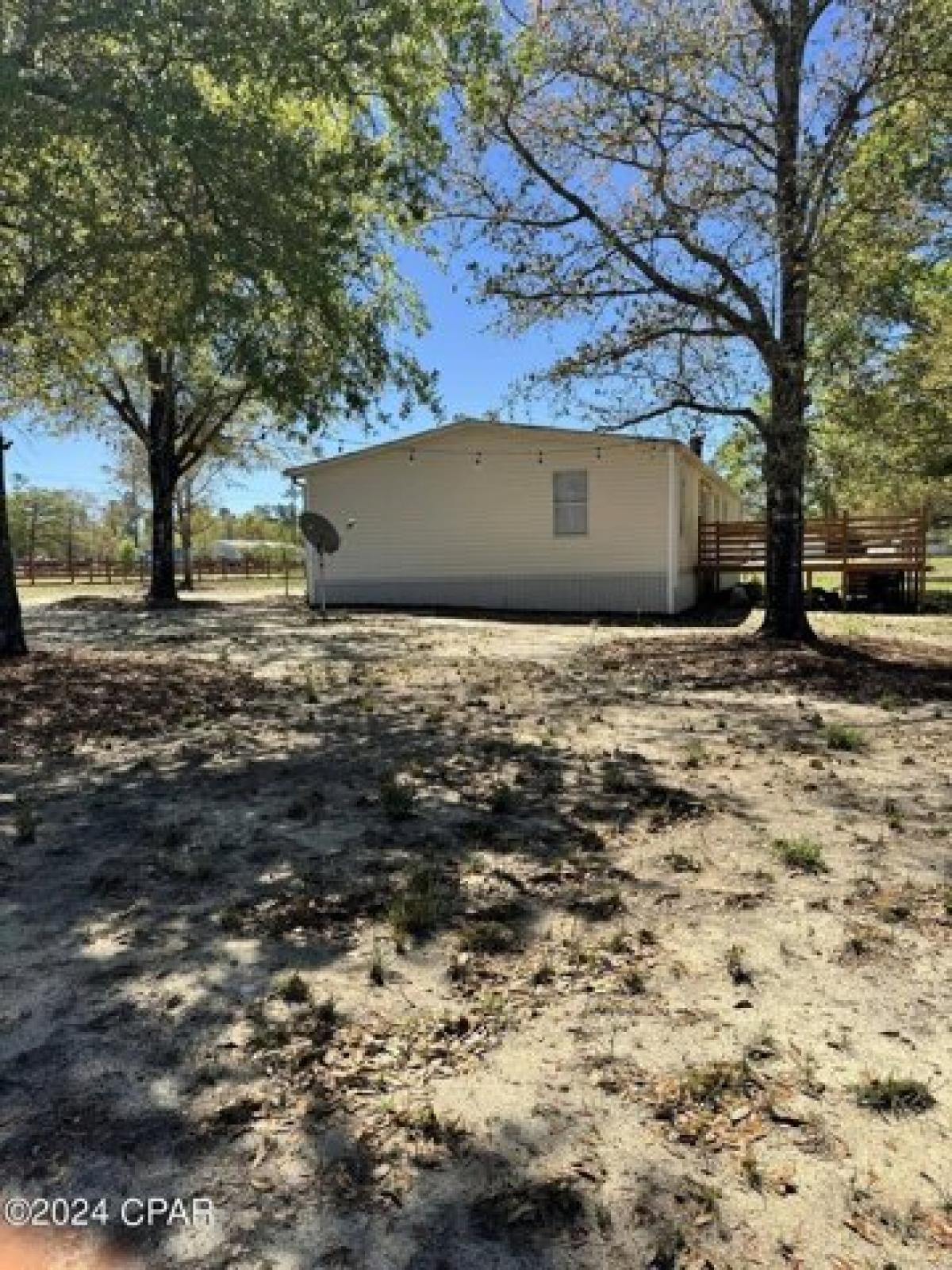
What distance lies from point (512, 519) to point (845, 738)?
1282cm

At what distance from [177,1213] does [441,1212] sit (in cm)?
52

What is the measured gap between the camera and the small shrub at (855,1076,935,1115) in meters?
2.12

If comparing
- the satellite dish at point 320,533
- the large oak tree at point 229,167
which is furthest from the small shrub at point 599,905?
the satellite dish at point 320,533

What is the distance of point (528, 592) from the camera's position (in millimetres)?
18094

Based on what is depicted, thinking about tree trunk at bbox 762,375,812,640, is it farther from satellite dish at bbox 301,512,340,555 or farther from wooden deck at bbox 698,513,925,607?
satellite dish at bbox 301,512,340,555

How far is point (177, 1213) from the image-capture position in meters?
1.80

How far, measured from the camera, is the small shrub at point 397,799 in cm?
426

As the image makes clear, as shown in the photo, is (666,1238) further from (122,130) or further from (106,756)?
(122,130)

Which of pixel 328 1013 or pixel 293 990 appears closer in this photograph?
pixel 328 1013

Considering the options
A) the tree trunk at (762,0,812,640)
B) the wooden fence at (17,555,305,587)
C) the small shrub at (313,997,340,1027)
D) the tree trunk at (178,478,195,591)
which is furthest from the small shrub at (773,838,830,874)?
the wooden fence at (17,555,305,587)

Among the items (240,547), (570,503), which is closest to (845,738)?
(570,503)

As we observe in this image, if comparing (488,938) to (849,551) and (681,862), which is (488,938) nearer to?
(681,862)

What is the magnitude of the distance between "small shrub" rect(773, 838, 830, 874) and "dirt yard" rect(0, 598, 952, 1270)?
0.05ft

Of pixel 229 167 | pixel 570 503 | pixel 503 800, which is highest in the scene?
pixel 229 167
